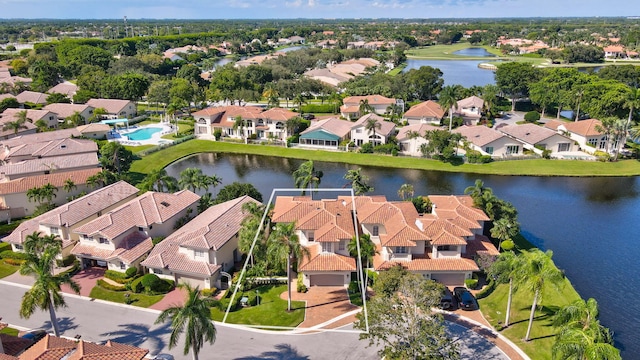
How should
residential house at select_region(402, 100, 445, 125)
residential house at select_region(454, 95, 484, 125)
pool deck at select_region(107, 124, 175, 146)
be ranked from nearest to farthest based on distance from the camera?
1. pool deck at select_region(107, 124, 175, 146)
2. residential house at select_region(402, 100, 445, 125)
3. residential house at select_region(454, 95, 484, 125)

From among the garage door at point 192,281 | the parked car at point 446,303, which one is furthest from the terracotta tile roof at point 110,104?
the parked car at point 446,303

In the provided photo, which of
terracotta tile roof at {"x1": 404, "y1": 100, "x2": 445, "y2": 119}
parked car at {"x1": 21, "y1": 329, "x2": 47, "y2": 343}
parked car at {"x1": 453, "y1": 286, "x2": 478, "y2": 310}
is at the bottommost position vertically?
parked car at {"x1": 21, "y1": 329, "x2": 47, "y2": 343}

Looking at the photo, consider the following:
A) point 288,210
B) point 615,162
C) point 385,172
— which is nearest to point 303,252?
point 288,210

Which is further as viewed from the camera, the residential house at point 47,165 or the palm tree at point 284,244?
the residential house at point 47,165

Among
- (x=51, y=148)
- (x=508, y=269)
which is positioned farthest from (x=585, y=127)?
(x=51, y=148)

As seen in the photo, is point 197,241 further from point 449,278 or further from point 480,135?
point 480,135

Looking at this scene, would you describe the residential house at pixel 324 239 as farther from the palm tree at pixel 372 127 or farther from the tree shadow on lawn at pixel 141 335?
the palm tree at pixel 372 127

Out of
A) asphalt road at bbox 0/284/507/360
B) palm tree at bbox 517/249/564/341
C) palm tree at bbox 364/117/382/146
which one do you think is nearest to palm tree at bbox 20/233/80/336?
asphalt road at bbox 0/284/507/360

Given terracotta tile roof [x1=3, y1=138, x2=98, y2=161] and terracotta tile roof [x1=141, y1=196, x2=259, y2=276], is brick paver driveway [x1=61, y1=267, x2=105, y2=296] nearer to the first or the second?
terracotta tile roof [x1=141, y1=196, x2=259, y2=276]

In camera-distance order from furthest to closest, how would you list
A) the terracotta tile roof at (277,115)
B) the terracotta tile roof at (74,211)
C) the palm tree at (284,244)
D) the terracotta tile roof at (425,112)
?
the terracotta tile roof at (425,112) → the terracotta tile roof at (277,115) → the terracotta tile roof at (74,211) → the palm tree at (284,244)
